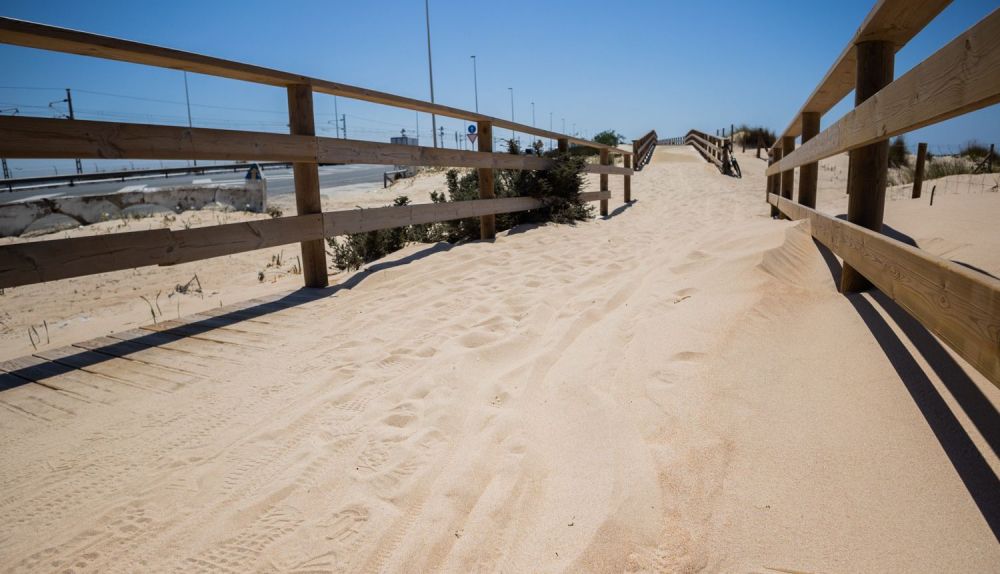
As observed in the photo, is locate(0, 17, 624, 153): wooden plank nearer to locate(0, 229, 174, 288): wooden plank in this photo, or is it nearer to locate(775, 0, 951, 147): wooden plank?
locate(0, 229, 174, 288): wooden plank

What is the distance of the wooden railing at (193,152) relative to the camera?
8.82ft

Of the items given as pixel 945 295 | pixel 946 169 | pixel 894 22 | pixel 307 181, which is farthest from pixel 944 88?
pixel 946 169

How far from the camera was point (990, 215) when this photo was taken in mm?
3422

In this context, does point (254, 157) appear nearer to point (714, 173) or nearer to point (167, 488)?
point (167, 488)

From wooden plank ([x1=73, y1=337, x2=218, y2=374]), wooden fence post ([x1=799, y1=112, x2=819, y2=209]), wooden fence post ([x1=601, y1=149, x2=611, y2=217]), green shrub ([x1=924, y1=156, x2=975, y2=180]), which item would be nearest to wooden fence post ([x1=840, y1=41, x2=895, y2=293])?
wooden fence post ([x1=799, y1=112, x2=819, y2=209])

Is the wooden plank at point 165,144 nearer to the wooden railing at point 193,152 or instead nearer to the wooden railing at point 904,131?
the wooden railing at point 193,152

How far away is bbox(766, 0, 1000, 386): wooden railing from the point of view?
3.94 feet

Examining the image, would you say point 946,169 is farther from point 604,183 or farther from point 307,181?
point 307,181

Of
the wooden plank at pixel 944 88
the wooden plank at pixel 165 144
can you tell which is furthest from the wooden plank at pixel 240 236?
the wooden plank at pixel 944 88

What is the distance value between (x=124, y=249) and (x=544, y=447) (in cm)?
273

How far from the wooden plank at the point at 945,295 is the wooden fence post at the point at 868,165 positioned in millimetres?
587

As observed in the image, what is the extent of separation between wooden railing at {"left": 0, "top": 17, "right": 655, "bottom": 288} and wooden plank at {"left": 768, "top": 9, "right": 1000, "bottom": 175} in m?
3.62

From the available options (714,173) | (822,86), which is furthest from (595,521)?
(714,173)

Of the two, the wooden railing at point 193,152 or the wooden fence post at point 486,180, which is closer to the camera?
the wooden railing at point 193,152
